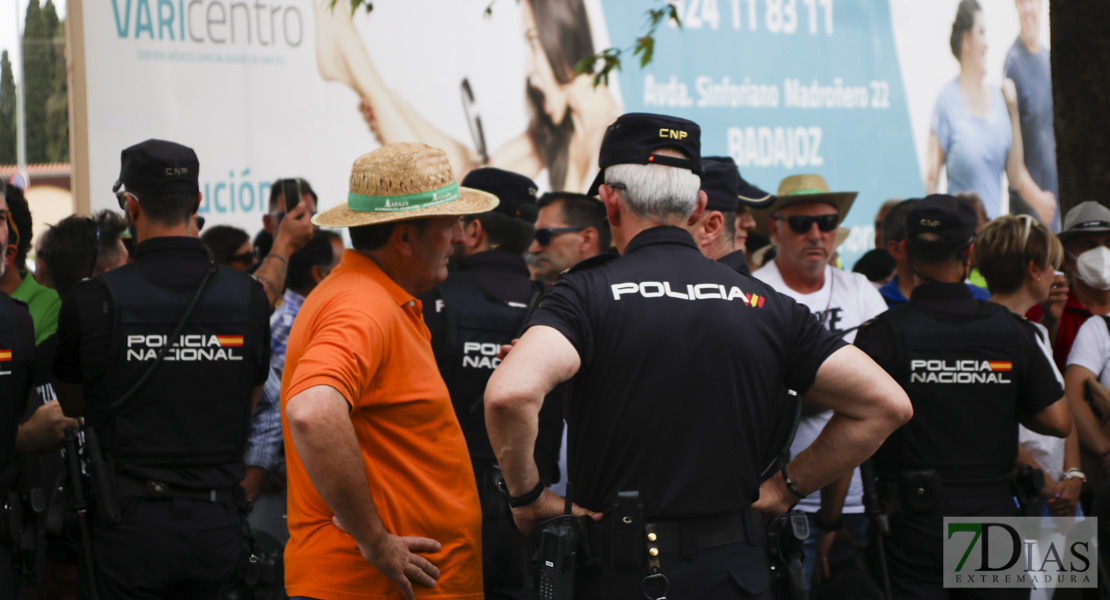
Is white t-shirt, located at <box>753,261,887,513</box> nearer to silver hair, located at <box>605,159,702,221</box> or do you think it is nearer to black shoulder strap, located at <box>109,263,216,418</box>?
silver hair, located at <box>605,159,702,221</box>

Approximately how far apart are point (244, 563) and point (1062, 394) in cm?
305

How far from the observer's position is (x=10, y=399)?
133 inches

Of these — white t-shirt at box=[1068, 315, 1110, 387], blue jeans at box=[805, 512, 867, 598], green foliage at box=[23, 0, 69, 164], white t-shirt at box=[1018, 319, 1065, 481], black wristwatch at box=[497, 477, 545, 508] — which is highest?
green foliage at box=[23, 0, 69, 164]

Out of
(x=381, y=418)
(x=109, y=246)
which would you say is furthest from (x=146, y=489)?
(x=109, y=246)

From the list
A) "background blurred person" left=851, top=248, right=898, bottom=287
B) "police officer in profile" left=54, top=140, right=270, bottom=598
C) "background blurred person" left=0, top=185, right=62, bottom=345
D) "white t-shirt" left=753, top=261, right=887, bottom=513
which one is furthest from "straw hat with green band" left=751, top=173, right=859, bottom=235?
"background blurred person" left=0, top=185, right=62, bottom=345

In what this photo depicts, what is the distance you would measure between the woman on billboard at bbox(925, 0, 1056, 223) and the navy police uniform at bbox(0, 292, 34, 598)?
847 cm

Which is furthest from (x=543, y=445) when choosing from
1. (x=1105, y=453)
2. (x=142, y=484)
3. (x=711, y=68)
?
(x=711, y=68)

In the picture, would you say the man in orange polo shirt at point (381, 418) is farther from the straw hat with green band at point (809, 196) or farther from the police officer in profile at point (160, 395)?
the straw hat with green band at point (809, 196)

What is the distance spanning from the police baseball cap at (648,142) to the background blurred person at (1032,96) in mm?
9022

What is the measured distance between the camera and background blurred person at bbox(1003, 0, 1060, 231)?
10609 mm

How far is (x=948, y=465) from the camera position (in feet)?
12.9

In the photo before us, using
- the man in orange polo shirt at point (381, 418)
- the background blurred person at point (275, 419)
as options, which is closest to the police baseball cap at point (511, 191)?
the background blurred person at point (275, 419)

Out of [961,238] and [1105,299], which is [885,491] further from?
[1105,299]

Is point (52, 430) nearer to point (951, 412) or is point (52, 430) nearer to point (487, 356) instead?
point (487, 356)
